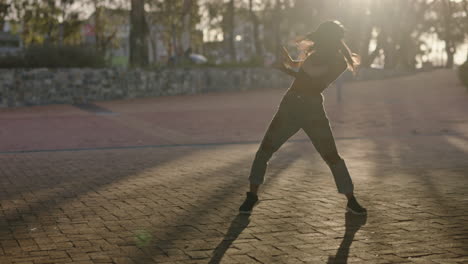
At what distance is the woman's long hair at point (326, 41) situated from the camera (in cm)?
564

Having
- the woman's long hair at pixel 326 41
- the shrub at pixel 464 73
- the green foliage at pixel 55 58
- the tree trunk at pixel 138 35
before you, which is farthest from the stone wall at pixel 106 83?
the woman's long hair at pixel 326 41

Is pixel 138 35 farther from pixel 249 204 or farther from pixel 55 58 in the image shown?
pixel 249 204

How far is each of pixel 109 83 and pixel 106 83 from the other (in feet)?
0.45

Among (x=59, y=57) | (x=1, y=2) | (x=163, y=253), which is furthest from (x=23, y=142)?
(x=1, y=2)

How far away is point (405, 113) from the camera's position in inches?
763

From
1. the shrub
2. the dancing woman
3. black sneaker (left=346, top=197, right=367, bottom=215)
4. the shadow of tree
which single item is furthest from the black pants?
the shrub

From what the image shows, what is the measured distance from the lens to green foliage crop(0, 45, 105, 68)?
25047mm

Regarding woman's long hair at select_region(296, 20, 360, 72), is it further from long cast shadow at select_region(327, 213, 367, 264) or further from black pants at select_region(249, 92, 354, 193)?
long cast shadow at select_region(327, 213, 367, 264)

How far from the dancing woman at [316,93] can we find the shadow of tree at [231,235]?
2.11 ft

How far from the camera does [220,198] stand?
683 cm

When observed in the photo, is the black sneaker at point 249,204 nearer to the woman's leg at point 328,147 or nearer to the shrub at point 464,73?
the woman's leg at point 328,147

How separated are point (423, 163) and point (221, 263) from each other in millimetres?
5711

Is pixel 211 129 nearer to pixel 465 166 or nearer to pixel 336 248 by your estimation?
pixel 465 166

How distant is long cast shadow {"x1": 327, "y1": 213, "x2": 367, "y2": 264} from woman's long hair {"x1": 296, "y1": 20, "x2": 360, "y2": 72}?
1.29 m
